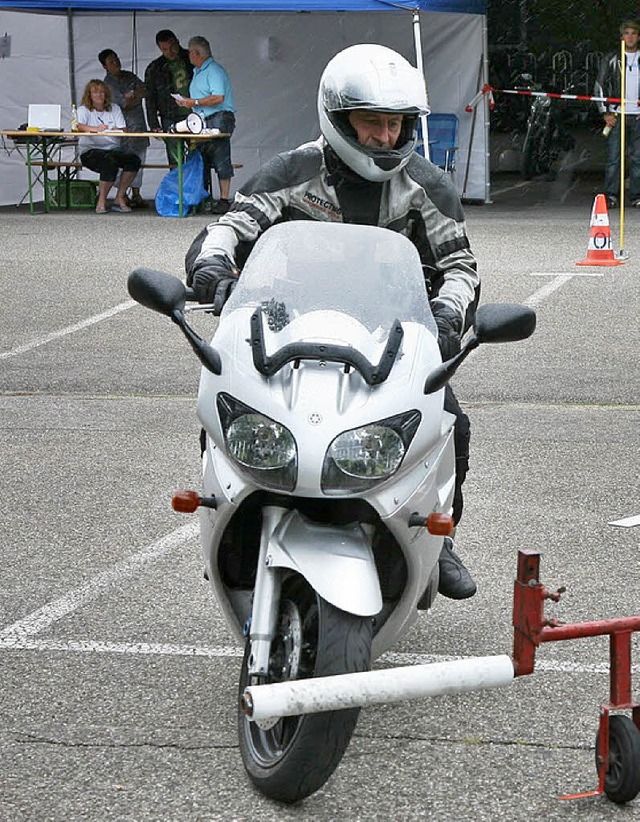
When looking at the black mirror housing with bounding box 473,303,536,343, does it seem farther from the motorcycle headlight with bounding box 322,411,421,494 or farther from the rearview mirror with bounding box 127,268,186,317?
the rearview mirror with bounding box 127,268,186,317

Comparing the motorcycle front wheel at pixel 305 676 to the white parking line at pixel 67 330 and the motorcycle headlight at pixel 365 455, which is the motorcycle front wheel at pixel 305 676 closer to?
the motorcycle headlight at pixel 365 455

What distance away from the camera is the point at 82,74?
20953mm

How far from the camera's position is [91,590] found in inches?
204

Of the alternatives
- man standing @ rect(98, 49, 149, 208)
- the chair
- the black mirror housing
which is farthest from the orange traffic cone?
the black mirror housing

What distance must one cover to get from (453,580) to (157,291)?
1.25m

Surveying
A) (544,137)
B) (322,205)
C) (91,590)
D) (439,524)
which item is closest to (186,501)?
(439,524)

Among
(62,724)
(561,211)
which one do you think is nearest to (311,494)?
(62,724)

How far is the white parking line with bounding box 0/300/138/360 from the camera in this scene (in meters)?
9.91

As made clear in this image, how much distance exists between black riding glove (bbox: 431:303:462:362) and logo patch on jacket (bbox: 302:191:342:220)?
0.45 metres

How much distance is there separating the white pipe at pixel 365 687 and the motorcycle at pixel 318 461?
19 mm

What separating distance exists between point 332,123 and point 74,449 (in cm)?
343

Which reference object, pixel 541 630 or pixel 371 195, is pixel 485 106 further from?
pixel 541 630

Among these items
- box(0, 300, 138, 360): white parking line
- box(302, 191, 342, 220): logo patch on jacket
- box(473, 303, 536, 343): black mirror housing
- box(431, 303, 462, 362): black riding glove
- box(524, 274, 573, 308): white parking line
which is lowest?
box(524, 274, 573, 308): white parking line

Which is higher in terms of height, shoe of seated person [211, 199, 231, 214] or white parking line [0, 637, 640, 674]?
white parking line [0, 637, 640, 674]
